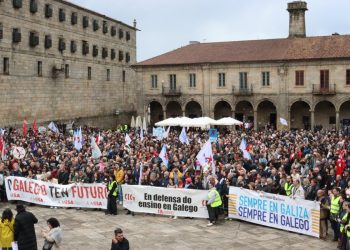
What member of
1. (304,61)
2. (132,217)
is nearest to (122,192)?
(132,217)

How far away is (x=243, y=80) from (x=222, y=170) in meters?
32.1

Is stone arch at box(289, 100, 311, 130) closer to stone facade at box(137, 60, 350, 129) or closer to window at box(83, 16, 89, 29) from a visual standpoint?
stone facade at box(137, 60, 350, 129)

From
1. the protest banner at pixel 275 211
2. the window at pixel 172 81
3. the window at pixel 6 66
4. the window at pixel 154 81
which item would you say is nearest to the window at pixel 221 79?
the window at pixel 172 81

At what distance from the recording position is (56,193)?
17.3 meters

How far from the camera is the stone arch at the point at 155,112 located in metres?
53.5

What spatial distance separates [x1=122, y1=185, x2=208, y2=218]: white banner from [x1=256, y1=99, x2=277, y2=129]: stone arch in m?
33.8

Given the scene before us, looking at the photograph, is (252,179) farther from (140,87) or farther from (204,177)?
(140,87)

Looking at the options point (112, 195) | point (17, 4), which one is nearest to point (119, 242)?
point (112, 195)

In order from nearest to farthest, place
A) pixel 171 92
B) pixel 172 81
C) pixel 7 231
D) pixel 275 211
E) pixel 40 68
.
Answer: pixel 7 231, pixel 275 211, pixel 40 68, pixel 171 92, pixel 172 81

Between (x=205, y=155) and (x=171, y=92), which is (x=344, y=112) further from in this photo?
(x=205, y=155)

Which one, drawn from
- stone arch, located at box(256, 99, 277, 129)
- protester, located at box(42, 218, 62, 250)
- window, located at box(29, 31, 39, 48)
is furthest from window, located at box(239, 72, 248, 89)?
protester, located at box(42, 218, 62, 250)

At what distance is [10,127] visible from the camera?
3978 cm

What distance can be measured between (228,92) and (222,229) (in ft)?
115

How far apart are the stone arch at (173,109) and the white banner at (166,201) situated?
118ft
